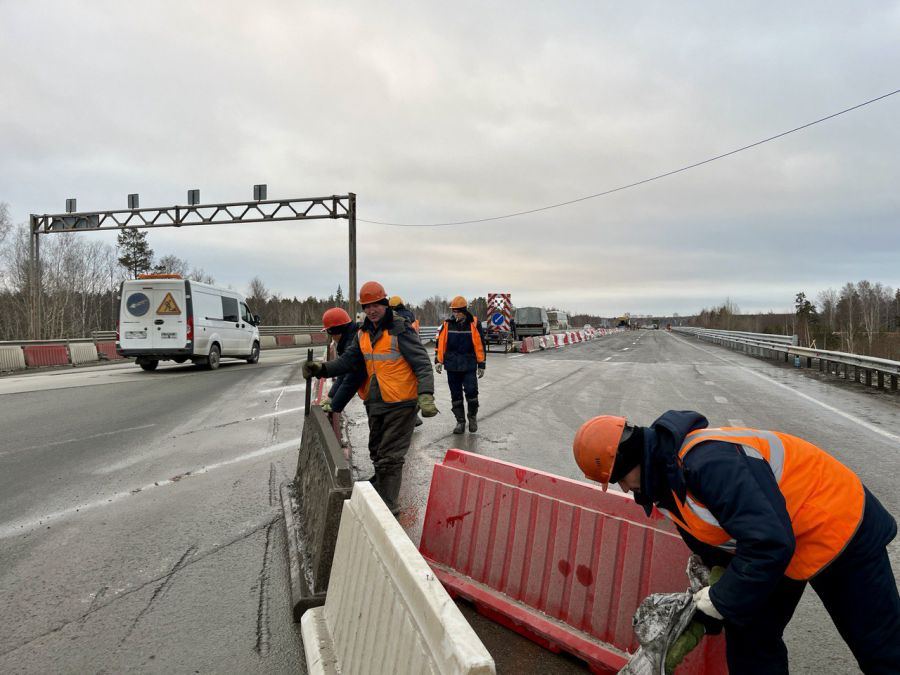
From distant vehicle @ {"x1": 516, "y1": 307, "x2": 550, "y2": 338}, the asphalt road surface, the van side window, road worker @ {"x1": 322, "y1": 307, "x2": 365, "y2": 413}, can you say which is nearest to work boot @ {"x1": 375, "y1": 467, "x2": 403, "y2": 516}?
the asphalt road surface

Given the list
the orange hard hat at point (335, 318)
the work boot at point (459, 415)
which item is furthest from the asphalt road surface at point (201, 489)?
the orange hard hat at point (335, 318)

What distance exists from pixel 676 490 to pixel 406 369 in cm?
309

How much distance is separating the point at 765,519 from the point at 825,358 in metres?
18.4

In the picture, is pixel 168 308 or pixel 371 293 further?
pixel 168 308

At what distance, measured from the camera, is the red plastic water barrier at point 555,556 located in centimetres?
266

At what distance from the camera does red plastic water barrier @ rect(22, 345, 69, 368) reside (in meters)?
19.0

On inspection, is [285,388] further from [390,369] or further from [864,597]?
[864,597]

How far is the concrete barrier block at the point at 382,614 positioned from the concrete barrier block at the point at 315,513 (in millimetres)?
267

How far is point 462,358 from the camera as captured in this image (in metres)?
8.23

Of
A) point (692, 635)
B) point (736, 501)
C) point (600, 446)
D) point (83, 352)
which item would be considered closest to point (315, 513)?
point (600, 446)

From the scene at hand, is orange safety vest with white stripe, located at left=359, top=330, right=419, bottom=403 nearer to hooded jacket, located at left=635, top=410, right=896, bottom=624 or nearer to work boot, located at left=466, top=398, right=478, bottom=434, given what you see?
hooded jacket, located at left=635, top=410, right=896, bottom=624

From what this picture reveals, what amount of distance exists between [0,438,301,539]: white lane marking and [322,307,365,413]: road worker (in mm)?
1648

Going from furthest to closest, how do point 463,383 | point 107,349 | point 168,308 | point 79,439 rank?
point 107,349, point 168,308, point 463,383, point 79,439

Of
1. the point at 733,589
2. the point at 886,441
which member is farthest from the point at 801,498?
the point at 886,441
